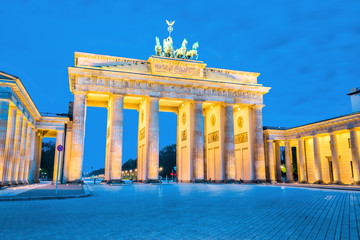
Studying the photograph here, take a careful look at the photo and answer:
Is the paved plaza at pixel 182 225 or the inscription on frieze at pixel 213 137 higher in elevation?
the inscription on frieze at pixel 213 137

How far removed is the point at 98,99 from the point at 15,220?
1453 inches

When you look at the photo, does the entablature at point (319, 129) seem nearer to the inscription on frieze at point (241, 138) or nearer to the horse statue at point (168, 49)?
the inscription on frieze at point (241, 138)

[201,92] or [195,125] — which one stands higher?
[201,92]

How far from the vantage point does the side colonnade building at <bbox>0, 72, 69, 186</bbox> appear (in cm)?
2428

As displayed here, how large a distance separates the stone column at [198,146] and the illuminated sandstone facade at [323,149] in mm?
12684

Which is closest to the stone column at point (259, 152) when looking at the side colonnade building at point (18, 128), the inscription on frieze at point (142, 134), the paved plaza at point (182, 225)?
the inscription on frieze at point (142, 134)

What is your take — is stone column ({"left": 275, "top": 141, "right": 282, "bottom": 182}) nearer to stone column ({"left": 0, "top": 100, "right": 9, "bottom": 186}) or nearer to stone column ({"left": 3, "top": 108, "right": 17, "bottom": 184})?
stone column ({"left": 3, "top": 108, "right": 17, "bottom": 184})

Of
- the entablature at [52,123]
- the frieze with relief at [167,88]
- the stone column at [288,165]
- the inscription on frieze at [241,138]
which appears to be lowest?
the stone column at [288,165]

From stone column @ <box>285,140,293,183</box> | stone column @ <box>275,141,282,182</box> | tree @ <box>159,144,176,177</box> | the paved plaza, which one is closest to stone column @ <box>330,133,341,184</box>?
stone column @ <box>285,140,293,183</box>

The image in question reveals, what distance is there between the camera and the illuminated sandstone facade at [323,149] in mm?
37406

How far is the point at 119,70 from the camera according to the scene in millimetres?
39969

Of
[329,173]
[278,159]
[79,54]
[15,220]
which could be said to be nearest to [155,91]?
[79,54]

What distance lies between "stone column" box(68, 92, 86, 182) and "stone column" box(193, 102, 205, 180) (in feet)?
51.0

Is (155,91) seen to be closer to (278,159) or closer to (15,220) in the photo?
(278,159)
